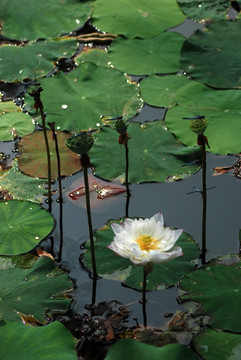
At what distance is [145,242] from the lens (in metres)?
2.80

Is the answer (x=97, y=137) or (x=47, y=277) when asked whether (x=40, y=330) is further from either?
(x=97, y=137)

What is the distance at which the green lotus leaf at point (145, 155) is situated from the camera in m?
3.65

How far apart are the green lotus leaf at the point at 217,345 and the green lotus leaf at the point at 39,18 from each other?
8.31 ft

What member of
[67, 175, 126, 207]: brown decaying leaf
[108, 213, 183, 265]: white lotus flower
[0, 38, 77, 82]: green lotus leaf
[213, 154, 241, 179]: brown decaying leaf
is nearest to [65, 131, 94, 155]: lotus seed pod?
[108, 213, 183, 265]: white lotus flower

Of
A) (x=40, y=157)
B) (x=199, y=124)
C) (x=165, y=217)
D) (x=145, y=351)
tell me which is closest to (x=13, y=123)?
(x=40, y=157)

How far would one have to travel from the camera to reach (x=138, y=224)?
2.84 meters

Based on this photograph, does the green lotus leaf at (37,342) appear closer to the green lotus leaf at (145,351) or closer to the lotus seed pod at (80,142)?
the green lotus leaf at (145,351)

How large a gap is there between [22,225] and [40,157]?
A: 0.55m

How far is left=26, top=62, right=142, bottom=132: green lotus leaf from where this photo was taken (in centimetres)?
399

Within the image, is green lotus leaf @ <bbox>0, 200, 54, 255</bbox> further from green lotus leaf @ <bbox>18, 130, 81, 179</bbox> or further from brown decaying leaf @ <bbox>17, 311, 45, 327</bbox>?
brown decaying leaf @ <bbox>17, 311, 45, 327</bbox>

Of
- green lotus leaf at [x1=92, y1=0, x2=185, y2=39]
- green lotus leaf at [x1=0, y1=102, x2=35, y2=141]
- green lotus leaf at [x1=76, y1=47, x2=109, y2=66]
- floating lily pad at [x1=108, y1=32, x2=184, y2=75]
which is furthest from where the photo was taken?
green lotus leaf at [x1=92, y1=0, x2=185, y2=39]

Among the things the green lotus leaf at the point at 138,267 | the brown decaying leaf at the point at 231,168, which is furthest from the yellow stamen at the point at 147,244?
the brown decaying leaf at the point at 231,168

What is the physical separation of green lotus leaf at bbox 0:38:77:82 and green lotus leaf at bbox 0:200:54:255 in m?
1.15

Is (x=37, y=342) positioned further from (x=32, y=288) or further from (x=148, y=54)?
(x=148, y=54)
